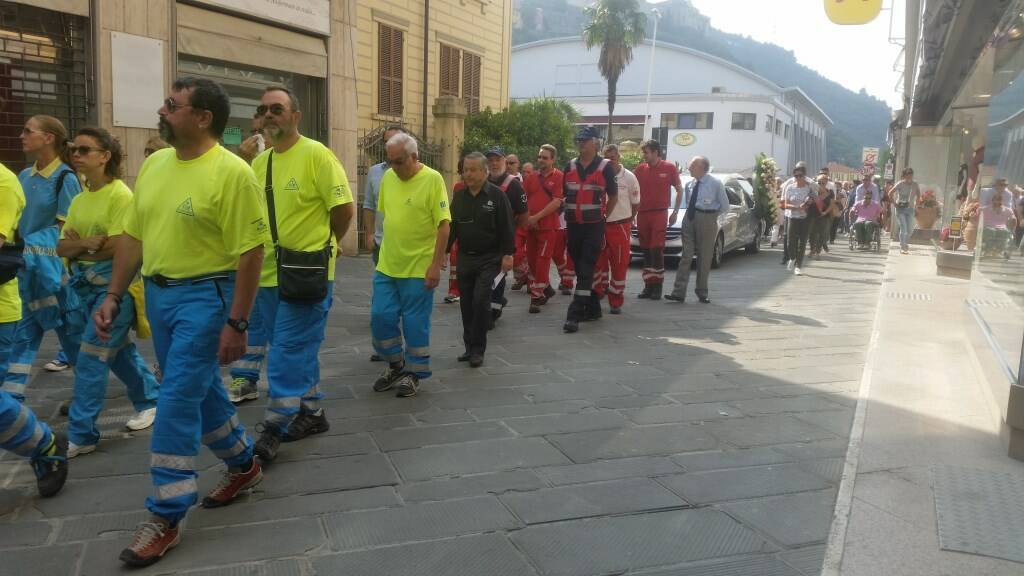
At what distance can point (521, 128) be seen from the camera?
1962cm

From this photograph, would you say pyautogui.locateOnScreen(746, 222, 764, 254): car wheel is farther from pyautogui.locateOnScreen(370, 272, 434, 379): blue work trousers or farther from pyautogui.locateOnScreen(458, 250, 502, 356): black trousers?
pyautogui.locateOnScreen(370, 272, 434, 379): blue work trousers

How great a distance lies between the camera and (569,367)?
6.42 m

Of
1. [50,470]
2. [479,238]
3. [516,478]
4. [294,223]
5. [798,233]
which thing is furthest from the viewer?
[798,233]

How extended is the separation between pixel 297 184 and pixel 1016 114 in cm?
602

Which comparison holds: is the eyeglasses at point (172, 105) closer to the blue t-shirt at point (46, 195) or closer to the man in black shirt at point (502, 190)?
the blue t-shirt at point (46, 195)

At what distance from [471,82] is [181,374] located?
1763 centimetres

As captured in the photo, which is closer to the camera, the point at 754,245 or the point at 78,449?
the point at 78,449

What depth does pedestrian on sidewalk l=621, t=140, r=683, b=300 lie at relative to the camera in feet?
33.2

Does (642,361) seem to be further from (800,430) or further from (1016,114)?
(1016,114)

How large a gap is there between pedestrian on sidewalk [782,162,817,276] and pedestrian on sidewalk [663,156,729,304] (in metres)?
4.24

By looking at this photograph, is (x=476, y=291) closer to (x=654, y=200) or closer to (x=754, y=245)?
(x=654, y=200)

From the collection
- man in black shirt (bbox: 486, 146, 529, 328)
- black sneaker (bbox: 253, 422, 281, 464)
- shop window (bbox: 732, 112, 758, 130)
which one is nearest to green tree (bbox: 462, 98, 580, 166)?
man in black shirt (bbox: 486, 146, 529, 328)

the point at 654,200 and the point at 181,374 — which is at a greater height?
the point at 654,200

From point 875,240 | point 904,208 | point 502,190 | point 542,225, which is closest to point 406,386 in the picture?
point 502,190
